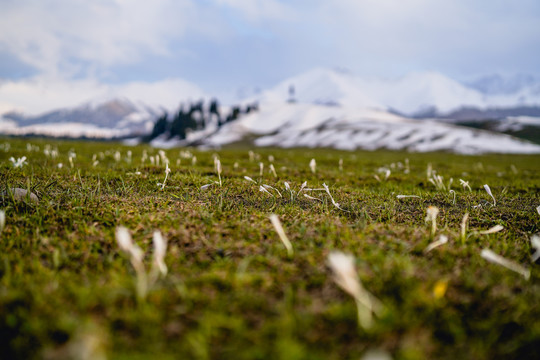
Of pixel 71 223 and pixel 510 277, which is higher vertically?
pixel 71 223

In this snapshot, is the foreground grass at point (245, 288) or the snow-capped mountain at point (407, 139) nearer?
the foreground grass at point (245, 288)

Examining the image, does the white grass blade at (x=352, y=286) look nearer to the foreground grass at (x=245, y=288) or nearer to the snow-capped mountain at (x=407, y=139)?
the foreground grass at (x=245, y=288)

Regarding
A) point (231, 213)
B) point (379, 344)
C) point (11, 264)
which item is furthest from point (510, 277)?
point (11, 264)

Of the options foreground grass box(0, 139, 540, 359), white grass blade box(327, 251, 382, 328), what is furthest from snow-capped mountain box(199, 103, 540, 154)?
white grass blade box(327, 251, 382, 328)

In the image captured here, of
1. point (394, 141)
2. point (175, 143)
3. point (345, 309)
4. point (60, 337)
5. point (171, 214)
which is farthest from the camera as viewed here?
point (175, 143)

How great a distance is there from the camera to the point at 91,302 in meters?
2.06

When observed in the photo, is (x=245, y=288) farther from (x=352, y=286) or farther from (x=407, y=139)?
(x=407, y=139)

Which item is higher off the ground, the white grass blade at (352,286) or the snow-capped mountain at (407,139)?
the white grass blade at (352,286)

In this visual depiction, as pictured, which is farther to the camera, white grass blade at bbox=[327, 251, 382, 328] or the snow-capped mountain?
the snow-capped mountain

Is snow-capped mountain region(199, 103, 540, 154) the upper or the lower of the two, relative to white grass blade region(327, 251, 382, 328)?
lower

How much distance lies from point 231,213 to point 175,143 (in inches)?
6575

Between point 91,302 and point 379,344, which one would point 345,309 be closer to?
point 379,344

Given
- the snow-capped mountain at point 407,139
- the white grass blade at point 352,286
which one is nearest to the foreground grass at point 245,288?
the white grass blade at point 352,286

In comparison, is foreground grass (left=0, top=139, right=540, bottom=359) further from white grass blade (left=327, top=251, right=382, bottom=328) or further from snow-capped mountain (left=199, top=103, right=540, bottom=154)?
snow-capped mountain (left=199, top=103, right=540, bottom=154)
